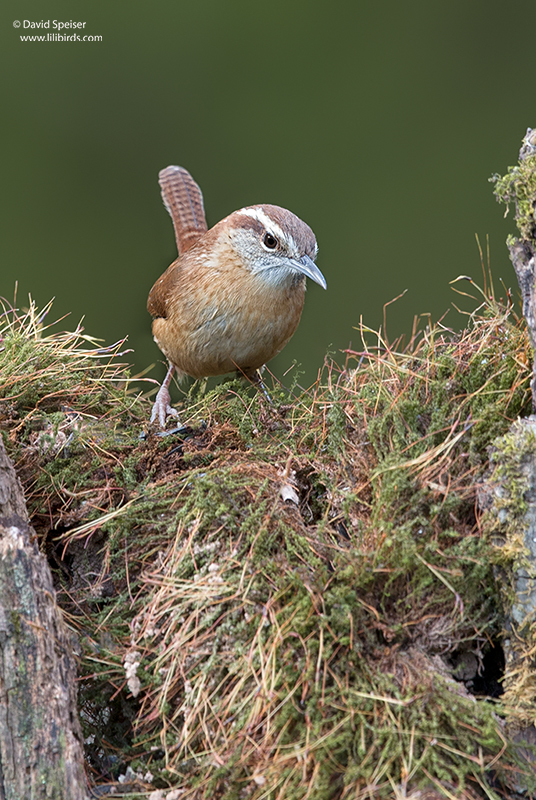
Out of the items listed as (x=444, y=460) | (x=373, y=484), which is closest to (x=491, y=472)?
(x=444, y=460)

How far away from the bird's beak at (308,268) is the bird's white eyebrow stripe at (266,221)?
3.0 inches

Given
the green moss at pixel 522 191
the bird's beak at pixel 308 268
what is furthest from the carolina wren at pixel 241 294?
the green moss at pixel 522 191

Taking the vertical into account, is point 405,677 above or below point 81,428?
below

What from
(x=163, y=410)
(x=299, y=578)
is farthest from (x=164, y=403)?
(x=299, y=578)

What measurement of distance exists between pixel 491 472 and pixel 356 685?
1.43 feet

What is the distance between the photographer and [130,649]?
1.28 meters

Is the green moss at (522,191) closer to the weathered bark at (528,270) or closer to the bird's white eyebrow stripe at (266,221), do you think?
the weathered bark at (528,270)

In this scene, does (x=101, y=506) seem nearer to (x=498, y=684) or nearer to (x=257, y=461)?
(x=257, y=461)

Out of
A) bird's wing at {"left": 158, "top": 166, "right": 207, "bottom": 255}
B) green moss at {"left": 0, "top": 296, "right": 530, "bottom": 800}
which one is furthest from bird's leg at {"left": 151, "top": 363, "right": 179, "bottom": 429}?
bird's wing at {"left": 158, "top": 166, "right": 207, "bottom": 255}

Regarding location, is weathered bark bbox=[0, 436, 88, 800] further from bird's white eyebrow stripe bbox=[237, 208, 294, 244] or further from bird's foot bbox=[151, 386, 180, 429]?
bird's white eyebrow stripe bbox=[237, 208, 294, 244]

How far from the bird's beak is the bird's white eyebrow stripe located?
0.08m

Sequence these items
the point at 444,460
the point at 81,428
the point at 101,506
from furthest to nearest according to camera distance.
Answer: the point at 81,428
the point at 101,506
the point at 444,460

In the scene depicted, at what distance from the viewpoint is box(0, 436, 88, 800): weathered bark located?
1.12 m

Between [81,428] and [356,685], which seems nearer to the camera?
[356,685]
